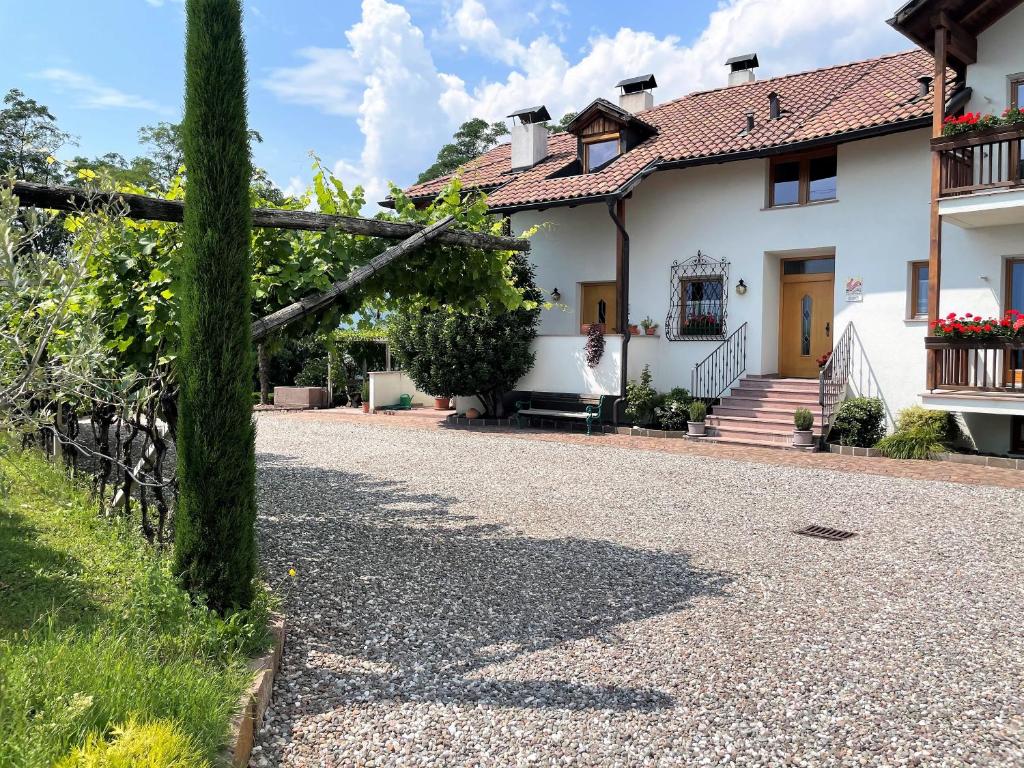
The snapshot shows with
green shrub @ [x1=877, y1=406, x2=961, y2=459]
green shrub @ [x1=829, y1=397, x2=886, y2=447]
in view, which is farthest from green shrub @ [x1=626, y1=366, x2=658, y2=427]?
green shrub @ [x1=877, y1=406, x2=961, y2=459]

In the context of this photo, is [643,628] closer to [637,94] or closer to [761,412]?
[761,412]

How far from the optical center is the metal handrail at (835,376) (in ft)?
42.5

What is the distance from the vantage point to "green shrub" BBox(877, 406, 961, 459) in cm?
1184

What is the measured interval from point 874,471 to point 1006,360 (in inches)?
108

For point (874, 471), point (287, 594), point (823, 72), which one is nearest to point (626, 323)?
point (874, 471)

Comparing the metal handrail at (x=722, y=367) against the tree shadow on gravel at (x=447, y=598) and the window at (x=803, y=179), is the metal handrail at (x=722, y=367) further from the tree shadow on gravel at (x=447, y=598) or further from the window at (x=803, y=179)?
the tree shadow on gravel at (x=447, y=598)

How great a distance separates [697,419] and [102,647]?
39.2ft

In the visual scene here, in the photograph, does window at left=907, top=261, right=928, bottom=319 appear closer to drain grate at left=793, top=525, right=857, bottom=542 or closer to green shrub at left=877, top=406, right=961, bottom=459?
green shrub at left=877, top=406, right=961, bottom=459

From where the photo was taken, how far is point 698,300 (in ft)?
51.6

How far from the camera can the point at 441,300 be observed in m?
6.97

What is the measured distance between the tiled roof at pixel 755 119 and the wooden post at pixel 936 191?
0.78 m

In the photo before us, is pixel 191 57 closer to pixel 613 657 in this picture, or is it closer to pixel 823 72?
pixel 613 657

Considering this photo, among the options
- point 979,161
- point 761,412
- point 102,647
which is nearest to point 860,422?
point 761,412

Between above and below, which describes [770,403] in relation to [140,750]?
above
